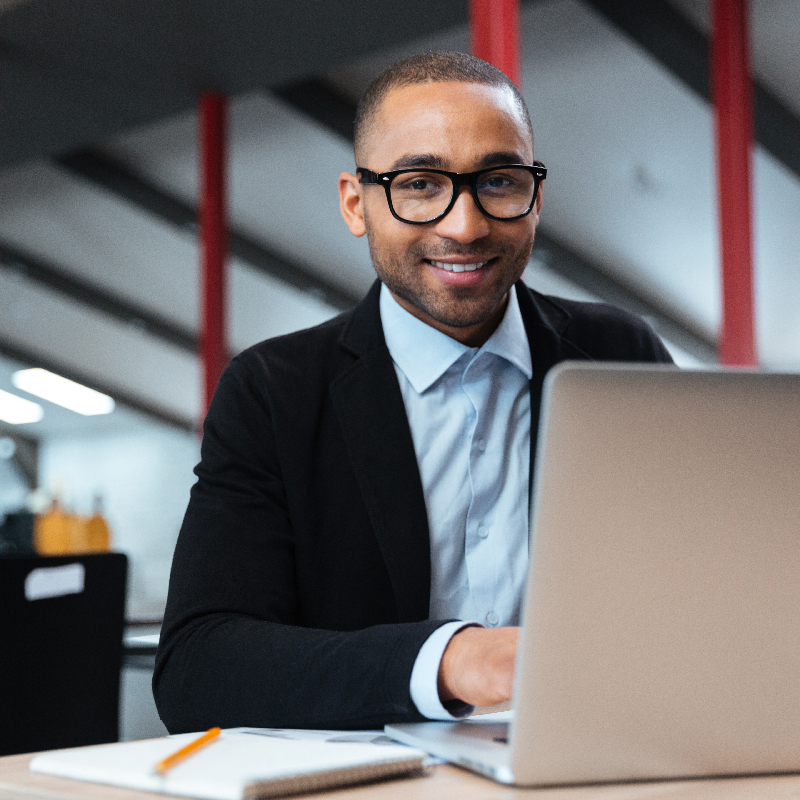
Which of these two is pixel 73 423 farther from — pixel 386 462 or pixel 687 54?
pixel 386 462

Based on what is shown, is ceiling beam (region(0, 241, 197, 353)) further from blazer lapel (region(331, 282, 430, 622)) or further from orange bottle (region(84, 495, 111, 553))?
blazer lapel (region(331, 282, 430, 622))

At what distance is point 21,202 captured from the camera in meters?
6.95

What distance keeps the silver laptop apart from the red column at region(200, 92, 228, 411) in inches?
191

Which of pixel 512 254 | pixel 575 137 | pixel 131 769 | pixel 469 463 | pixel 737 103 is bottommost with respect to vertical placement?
pixel 131 769

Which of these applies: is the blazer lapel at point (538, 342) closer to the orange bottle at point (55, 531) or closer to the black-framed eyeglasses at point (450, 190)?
the black-framed eyeglasses at point (450, 190)

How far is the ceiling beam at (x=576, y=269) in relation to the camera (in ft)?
17.9

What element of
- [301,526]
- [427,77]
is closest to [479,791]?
[301,526]

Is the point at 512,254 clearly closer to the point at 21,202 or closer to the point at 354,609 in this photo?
the point at 354,609

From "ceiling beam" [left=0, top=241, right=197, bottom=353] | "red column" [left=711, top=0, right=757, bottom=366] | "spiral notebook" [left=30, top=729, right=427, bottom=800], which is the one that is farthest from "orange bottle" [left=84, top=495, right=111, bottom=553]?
"ceiling beam" [left=0, top=241, right=197, bottom=353]

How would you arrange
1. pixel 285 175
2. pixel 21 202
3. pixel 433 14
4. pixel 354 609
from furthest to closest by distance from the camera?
pixel 21 202 → pixel 285 175 → pixel 433 14 → pixel 354 609

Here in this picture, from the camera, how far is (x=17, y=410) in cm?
849

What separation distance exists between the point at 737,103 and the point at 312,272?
3705mm

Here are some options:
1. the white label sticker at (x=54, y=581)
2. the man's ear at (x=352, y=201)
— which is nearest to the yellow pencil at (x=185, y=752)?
Result: the man's ear at (x=352, y=201)

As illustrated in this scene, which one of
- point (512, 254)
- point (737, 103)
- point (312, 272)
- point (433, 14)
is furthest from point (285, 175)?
point (512, 254)
